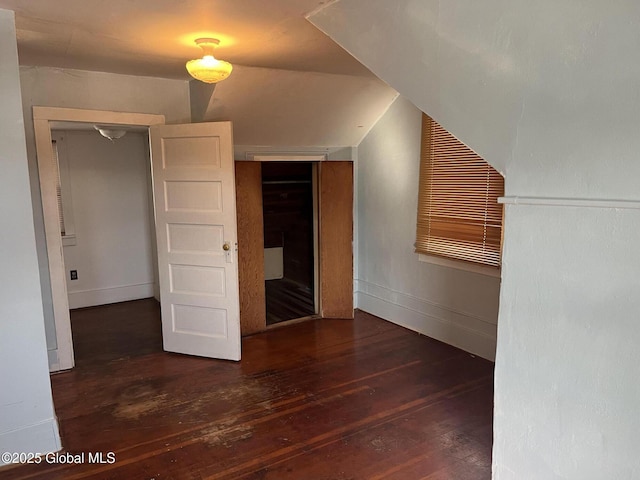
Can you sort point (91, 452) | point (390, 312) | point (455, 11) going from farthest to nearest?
1. point (390, 312)
2. point (91, 452)
3. point (455, 11)

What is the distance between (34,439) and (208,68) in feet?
7.66

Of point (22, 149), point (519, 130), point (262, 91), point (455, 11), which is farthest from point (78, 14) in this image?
point (519, 130)

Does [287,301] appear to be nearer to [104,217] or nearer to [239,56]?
[104,217]

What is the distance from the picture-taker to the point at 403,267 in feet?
14.4

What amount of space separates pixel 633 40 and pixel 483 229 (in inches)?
98.0

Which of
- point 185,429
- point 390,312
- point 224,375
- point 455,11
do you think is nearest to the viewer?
point 455,11

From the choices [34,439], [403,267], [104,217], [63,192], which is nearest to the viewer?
[34,439]

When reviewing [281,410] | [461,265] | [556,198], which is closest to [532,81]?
[556,198]

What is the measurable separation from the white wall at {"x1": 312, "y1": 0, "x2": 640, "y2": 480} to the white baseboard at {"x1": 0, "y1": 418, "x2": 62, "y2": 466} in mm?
2333

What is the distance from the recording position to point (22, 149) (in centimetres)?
229

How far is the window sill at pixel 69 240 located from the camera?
5.02 metres

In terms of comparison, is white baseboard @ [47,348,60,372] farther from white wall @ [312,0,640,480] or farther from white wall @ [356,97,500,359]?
white wall @ [312,0,640,480]

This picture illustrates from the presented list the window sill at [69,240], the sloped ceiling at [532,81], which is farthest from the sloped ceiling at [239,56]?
the window sill at [69,240]

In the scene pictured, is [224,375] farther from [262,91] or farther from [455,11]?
[455,11]
